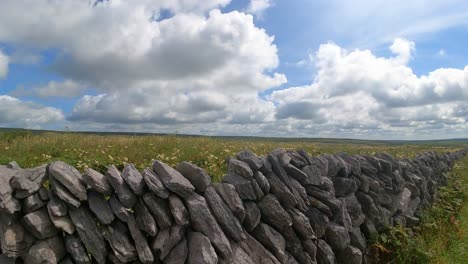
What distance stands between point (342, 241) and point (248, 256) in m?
2.05

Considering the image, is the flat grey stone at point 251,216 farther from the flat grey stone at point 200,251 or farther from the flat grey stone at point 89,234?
the flat grey stone at point 89,234

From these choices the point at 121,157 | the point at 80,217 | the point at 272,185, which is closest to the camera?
the point at 80,217

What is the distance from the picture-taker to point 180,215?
4270 millimetres

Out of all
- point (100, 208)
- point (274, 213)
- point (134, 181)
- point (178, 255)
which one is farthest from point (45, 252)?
point (274, 213)

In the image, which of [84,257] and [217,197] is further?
[217,197]

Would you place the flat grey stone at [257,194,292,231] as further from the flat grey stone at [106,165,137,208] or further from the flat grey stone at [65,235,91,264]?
the flat grey stone at [65,235,91,264]

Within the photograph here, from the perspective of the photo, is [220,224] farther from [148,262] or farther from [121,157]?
[121,157]

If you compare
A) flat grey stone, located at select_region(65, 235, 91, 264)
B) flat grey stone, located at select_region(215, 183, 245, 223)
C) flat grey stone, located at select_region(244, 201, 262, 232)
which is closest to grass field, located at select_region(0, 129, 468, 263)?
flat grey stone, located at select_region(244, 201, 262, 232)

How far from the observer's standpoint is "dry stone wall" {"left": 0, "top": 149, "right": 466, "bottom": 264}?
12.7 feet

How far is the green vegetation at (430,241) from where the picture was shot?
6638 mm

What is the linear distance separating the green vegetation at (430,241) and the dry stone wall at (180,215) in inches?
28.4

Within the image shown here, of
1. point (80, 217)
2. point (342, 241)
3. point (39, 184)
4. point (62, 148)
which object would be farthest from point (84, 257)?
point (62, 148)

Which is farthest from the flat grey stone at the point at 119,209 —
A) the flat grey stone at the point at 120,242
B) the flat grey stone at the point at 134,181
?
the flat grey stone at the point at 134,181

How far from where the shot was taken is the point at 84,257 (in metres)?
3.95
